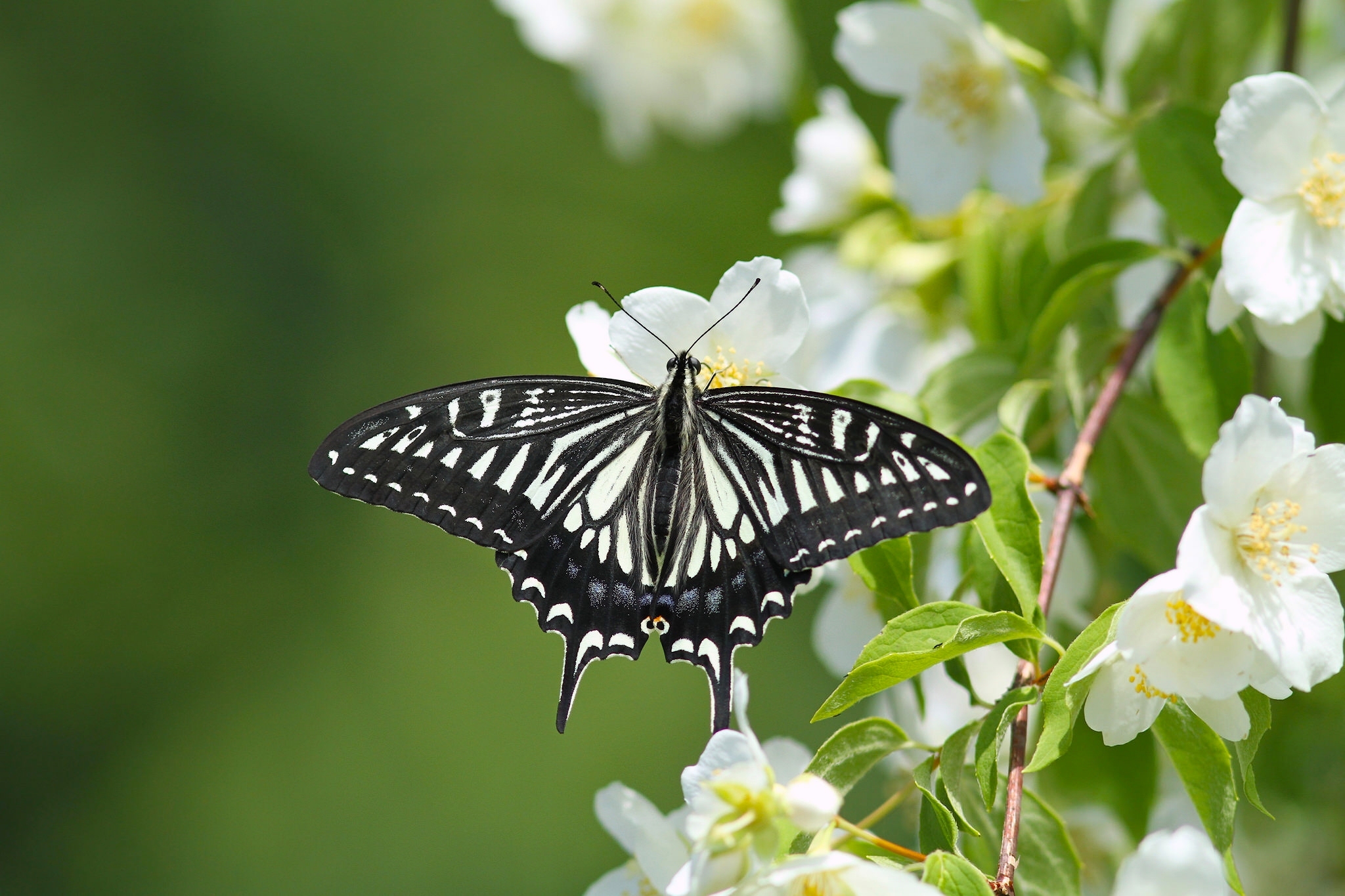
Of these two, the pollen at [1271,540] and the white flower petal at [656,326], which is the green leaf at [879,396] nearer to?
the white flower petal at [656,326]

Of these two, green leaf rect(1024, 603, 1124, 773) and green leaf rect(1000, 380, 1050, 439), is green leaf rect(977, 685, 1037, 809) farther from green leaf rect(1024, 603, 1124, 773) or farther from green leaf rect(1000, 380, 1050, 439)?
green leaf rect(1000, 380, 1050, 439)

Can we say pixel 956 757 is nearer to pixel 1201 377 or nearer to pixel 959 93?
→ pixel 1201 377

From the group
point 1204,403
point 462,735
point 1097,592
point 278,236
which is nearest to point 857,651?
point 1097,592

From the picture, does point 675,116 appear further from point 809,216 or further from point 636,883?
point 636,883

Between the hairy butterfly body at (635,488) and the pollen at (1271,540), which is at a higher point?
the hairy butterfly body at (635,488)

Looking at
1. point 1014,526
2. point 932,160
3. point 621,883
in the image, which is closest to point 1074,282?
point 1014,526

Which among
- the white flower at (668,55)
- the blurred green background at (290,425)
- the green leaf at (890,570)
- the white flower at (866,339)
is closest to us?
the green leaf at (890,570)

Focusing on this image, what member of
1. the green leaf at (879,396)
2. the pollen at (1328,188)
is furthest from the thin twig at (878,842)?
the pollen at (1328,188)
